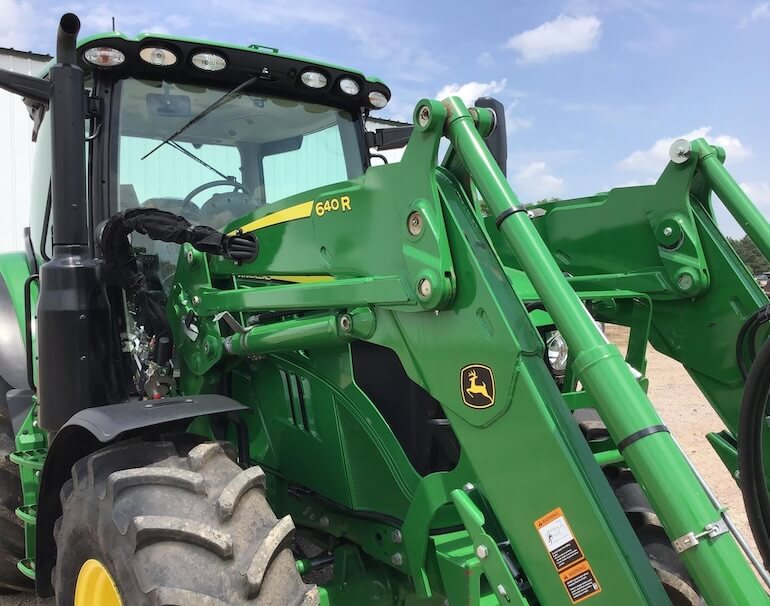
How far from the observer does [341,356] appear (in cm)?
260

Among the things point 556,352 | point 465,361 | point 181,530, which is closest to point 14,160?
point 181,530

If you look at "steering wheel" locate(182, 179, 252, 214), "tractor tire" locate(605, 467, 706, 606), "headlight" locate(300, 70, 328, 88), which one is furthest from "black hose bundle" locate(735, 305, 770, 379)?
"steering wheel" locate(182, 179, 252, 214)

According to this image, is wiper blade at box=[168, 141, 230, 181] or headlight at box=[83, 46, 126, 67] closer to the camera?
headlight at box=[83, 46, 126, 67]

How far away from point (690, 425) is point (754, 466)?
21.4ft

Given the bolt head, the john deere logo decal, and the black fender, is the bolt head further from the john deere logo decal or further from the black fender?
the black fender

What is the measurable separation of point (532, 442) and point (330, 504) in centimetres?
115

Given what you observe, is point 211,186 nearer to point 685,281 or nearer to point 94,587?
point 94,587

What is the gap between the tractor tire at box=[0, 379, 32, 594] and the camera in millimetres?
3422

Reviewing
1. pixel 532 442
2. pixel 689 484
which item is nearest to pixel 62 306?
pixel 532 442

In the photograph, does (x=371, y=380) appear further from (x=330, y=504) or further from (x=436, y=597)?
(x=436, y=597)

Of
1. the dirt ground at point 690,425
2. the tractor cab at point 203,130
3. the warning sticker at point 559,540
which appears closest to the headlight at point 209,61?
the tractor cab at point 203,130

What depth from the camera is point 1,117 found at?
466 inches

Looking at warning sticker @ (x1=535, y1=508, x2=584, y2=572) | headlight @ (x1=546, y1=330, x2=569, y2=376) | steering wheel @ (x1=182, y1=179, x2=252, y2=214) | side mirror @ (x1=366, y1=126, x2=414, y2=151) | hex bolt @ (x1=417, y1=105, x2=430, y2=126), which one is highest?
side mirror @ (x1=366, y1=126, x2=414, y2=151)

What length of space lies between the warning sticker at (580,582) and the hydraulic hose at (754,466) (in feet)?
1.81
